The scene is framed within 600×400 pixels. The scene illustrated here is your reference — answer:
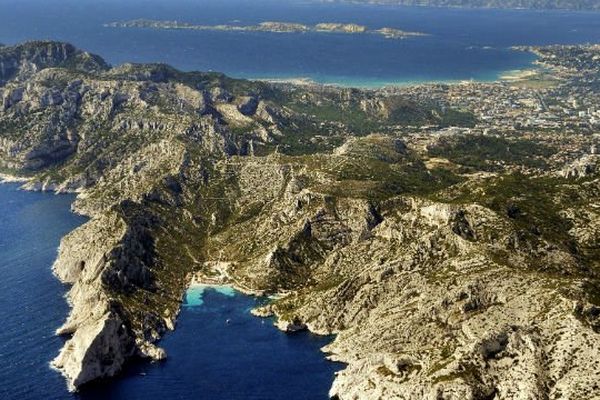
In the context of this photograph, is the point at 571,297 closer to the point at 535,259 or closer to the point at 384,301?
the point at 535,259

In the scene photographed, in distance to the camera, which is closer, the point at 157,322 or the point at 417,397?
the point at 417,397

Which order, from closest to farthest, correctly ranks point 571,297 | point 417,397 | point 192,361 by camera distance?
point 417,397 → point 571,297 → point 192,361

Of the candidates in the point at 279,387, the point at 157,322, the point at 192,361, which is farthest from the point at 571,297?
the point at 157,322

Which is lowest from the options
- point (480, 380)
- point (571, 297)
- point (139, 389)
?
point (139, 389)

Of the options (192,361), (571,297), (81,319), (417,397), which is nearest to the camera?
(417,397)

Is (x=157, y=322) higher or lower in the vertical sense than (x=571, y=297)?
lower

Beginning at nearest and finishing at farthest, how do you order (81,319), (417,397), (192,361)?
(417,397)
(192,361)
(81,319)

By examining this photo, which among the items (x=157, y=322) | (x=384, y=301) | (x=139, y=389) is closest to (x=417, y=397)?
(x=384, y=301)

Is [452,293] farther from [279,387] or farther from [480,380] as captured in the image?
[279,387]

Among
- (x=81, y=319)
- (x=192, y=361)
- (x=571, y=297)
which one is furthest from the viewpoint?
(x=81, y=319)
